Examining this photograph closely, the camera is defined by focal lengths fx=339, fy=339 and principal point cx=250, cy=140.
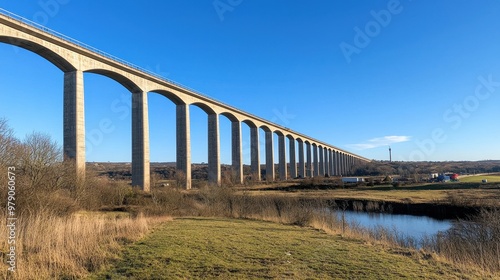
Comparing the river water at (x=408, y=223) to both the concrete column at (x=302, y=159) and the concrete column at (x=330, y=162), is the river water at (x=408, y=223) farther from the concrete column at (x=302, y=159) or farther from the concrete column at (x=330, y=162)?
the concrete column at (x=330, y=162)

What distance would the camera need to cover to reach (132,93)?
40906mm

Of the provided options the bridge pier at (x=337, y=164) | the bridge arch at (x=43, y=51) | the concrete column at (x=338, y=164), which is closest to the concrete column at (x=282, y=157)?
the bridge arch at (x=43, y=51)

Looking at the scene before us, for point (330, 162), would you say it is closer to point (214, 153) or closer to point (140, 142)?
point (214, 153)

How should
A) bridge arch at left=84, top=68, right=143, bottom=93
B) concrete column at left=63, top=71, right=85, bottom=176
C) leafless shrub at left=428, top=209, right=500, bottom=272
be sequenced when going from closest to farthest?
leafless shrub at left=428, top=209, right=500, bottom=272 < concrete column at left=63, top=71, right=85, bottom=176 < bridge arch at left=84, top=68, right=143, bottom=93

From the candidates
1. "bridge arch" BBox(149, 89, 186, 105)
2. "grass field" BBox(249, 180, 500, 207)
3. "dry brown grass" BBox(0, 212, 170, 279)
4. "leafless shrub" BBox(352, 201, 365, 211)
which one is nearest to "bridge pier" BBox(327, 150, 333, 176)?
"grass field" BBox(249, 180, 500, 207)

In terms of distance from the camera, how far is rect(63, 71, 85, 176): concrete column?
1156 inches

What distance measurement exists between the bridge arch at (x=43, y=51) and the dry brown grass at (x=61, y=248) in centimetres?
2168

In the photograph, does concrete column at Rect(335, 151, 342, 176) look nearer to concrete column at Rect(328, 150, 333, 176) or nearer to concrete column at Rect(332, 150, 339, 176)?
concrete column at Rect(332, 150, 339, 176)

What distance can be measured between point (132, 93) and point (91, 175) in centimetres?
1797

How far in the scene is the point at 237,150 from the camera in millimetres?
66188

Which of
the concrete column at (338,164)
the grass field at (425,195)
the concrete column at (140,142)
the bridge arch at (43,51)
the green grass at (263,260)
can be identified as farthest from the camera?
the concrete column at (338,164)

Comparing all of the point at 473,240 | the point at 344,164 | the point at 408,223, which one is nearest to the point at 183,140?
the point at 408,223

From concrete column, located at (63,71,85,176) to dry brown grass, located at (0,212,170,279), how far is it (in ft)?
66.7

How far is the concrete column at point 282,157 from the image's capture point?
285ft
